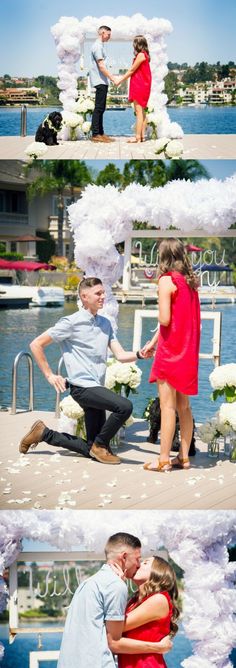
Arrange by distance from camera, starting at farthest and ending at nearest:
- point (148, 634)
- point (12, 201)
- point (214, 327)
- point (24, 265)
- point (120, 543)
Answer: point (12, 201), point (24, 265), point (214, 327), point (148, 634), point (120, 543)

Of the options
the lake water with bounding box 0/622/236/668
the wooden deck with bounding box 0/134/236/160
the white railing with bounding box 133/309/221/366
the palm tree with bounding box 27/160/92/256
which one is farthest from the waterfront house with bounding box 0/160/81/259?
the white railing with bounding box 133/309/221/366

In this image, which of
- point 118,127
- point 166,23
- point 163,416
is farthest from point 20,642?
point 166,23

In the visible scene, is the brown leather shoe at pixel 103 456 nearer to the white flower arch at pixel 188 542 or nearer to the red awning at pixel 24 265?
the white flower arch at pixel 188 542

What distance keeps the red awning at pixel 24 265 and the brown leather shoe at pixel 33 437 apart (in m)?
23.1

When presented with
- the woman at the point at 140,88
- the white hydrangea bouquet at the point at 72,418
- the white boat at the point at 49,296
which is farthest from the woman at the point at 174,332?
the white boat at the point at 49,296

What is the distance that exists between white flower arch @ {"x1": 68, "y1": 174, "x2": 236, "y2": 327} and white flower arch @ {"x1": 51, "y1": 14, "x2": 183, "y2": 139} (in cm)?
438

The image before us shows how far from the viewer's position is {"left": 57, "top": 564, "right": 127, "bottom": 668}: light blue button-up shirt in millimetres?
4555

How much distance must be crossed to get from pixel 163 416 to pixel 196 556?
0.75 meters

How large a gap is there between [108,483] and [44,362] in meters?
0.68

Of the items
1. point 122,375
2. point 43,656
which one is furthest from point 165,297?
point 43,656

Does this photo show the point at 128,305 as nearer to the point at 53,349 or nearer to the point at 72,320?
the point at 53,349

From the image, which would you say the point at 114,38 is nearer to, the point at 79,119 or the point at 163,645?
the point at 79,119

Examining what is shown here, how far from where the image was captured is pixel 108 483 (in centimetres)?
555

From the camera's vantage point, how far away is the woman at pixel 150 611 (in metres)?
4.63
